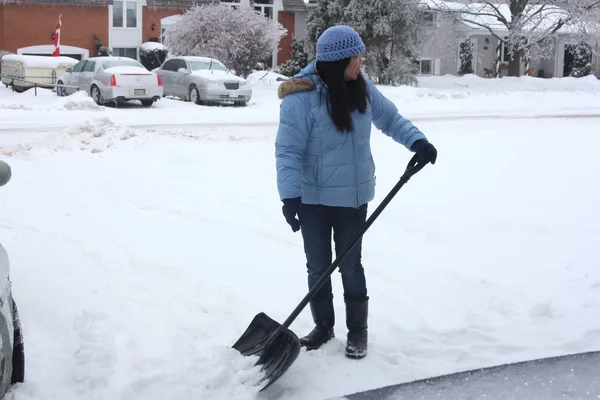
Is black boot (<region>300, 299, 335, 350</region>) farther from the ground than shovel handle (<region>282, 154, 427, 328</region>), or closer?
closer

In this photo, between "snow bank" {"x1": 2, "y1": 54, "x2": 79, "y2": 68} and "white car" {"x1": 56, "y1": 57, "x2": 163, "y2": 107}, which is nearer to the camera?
"white car" {"x1": 56, "y1": 57, "x2": 163, "y2": 107}

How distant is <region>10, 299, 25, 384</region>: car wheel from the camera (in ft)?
12.1

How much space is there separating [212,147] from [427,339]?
6808 millimetres

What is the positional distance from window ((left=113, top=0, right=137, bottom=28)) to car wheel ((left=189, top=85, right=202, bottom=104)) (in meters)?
17.1

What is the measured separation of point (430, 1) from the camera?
34312mm

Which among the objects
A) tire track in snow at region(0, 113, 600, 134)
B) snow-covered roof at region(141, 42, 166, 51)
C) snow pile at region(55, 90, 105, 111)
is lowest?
tire track in snow at region(0, 113, 600, 134)

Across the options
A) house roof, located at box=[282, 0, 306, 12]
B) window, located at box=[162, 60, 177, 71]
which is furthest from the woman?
house roof, located at box=[282, 0, 306, 12]

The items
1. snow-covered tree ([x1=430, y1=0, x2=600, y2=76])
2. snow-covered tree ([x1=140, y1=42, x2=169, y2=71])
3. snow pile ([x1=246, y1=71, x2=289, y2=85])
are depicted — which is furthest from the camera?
snow-covered tree ([x1=140, y1=42, x2=169, y2=71])

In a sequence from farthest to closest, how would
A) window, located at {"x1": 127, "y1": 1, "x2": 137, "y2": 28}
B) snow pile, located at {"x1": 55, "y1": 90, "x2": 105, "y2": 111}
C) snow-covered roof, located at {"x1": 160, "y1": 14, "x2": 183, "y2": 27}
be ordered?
snow-covered roof, located at {"x1": 160, "y1": 14, "x2": 183, "y2": 27} < window, located at {"x1": 127, "y1": 1, "x2": 137, "y2": 28} < snow pile, located at {"x1": 55, "y1": 90, "x2": 105, "y2": 111}

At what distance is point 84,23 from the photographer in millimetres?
36281

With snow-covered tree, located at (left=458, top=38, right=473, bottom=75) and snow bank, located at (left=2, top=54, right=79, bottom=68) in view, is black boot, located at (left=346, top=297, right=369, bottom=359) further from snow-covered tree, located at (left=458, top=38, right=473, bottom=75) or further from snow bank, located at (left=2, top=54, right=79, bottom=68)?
snow-covered tree, located at (left=458, top=38, right=473, bottom=75)

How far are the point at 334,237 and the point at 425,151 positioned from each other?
0.67 m

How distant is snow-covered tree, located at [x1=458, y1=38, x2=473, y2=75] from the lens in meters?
41.8

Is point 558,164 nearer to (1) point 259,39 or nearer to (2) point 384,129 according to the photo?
(2) point 384,129
